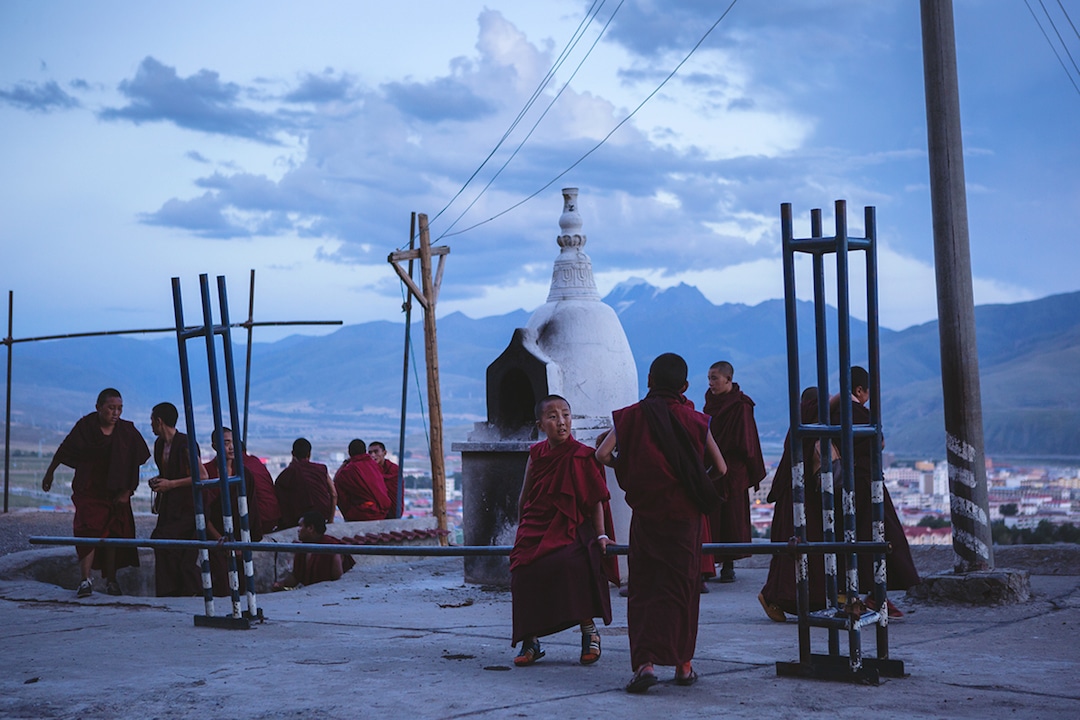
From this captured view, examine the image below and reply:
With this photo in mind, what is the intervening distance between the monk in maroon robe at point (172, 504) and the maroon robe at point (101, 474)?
10.8 inches

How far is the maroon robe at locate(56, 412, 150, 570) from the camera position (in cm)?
969

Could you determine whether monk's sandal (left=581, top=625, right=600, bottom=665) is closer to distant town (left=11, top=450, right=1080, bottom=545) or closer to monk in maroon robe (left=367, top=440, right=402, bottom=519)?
distant town (left=11, top=450, right=1080, bottom=545)

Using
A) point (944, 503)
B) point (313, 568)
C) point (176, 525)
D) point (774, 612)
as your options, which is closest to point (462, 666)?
point (774, 612)

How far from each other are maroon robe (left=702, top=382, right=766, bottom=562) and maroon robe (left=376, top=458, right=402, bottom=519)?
5.79 m

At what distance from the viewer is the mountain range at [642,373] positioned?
189ft

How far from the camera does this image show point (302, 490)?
1273cm

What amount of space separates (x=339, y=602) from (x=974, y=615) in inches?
196

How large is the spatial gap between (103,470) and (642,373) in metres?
52.9

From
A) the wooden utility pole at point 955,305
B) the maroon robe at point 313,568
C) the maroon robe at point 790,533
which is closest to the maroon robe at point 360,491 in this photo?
the maroon robe at point 313,568

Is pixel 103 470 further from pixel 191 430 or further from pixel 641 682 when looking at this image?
pixel 641 682

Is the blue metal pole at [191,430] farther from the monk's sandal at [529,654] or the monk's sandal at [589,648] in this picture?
the monk's sandal at [589,648]

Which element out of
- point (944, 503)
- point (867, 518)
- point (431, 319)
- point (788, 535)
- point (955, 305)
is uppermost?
point (431, 319)

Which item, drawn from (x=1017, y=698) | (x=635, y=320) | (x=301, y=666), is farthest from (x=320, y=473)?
(x=635, y=320)

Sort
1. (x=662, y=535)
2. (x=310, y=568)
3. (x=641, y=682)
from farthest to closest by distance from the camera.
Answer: (x=310, y=568) → (x=662, y=535) → (x=641, y=682)
